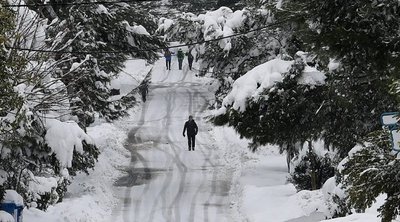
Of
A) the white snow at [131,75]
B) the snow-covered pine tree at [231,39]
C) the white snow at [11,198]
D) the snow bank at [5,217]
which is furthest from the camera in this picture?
the white snow at [131,75]

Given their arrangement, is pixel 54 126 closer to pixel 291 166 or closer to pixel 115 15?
pixel 291 166

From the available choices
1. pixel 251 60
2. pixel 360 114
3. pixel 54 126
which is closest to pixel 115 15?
pixel 251 60

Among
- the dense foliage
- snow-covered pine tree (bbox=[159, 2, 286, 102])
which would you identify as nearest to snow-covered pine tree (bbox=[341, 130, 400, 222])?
the dense foliage

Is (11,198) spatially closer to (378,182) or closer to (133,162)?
(378,182)

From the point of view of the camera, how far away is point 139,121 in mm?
30922

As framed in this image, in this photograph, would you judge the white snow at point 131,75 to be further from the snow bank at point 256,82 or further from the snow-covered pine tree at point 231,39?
the snow bank at point 256,82

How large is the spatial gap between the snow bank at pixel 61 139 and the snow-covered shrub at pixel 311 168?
6619 millimetres

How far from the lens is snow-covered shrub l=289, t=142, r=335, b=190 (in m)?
16.6

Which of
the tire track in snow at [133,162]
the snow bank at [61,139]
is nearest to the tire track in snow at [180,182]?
the tire track in snow at [133,162]

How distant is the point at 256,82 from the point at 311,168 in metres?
4.79

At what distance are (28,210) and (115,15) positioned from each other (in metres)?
10.3

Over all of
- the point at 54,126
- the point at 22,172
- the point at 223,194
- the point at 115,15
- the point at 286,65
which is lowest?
the point at 223,194

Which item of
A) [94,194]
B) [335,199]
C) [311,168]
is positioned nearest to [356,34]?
[335,199]

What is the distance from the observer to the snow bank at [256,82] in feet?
41.0
